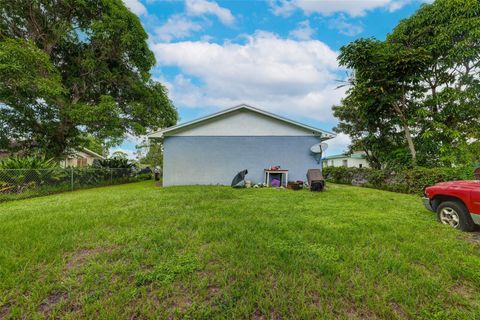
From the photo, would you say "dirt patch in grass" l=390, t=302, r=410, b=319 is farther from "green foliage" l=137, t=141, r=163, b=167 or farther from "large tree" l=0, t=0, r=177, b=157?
"green foliage" l=137, t=141, r=163, b=167

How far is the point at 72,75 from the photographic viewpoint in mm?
12461

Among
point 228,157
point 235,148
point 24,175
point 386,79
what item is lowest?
point 24,175

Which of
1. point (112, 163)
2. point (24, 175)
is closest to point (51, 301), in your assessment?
point (24, 175)

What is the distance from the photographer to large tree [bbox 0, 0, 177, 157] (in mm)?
10344

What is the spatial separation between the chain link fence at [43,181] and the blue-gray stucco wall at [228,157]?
415cm

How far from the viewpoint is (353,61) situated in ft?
35.9

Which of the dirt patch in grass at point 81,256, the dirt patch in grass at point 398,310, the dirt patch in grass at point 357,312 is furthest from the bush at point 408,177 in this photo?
the dirt patch in grass at point 81,256

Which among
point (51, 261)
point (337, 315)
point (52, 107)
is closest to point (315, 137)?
point (337, 315)

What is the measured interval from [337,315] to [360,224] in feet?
8.83

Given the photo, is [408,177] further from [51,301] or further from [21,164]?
[21,164]

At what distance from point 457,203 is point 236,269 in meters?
4.38

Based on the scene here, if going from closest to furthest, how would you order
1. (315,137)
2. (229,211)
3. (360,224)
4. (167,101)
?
(360,224) → (229,211) → (315,137) → (167,101)

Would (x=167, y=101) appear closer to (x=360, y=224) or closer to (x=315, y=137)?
(x=315, y=137)

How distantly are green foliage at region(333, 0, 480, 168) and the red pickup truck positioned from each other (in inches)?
293
